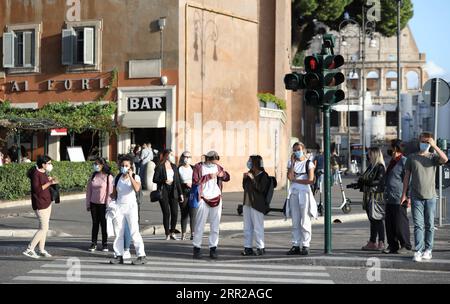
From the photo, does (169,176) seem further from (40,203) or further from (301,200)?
(301,200)

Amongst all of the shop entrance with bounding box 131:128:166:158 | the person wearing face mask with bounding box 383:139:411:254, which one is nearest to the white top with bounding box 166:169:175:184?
the person wearing face mask with bounding box 383:139:411:254

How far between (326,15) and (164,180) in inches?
1519

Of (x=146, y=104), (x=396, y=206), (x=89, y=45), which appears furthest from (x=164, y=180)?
(x=89, y=45)

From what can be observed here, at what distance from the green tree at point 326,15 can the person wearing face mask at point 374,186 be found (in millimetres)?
37508

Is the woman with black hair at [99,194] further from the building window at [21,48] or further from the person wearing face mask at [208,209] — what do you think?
the building window at [21,48]

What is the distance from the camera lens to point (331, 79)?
12992mm

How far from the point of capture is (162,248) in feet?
47.7

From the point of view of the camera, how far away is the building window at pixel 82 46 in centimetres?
3052

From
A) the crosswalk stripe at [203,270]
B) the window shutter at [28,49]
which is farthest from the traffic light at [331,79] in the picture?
the window shutter at [28,49]

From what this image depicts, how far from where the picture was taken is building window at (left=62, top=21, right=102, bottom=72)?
30516 millimetres

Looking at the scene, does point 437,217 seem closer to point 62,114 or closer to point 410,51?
point 62,114

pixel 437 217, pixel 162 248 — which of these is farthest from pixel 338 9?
pixel 162 248

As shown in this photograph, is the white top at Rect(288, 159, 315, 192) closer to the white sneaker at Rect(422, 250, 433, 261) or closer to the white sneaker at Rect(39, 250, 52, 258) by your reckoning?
the white sneaker at Rect(422, 250, 433, 261)
